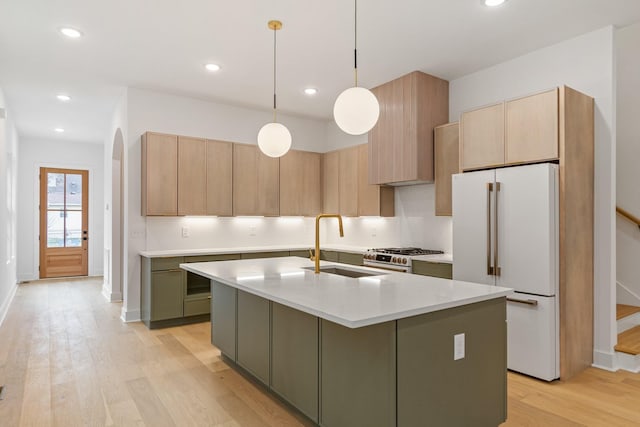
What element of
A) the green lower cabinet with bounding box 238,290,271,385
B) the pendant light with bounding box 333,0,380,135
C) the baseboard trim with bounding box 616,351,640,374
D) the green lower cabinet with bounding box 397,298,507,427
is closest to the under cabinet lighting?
the pendant light with bounding box 333,0,380,135

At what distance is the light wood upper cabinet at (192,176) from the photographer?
493 centimetres

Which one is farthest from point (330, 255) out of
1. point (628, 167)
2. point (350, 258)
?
point (628, 167)

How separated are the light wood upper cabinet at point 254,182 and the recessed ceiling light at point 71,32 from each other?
220 centimetres

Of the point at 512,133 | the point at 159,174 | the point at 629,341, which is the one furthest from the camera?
the point at 159,174

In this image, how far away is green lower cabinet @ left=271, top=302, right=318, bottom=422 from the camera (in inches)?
90.4

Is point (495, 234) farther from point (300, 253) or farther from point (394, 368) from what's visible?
point (300, 253)

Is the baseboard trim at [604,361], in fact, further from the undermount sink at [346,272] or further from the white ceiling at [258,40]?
the white ceiling at [258,40]

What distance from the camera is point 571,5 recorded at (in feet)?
9.80

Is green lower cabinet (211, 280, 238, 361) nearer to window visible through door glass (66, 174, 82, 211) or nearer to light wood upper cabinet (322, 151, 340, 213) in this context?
light wood upper cabinet (322, 151, 340, 213)

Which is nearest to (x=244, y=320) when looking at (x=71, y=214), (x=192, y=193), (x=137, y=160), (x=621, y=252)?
(x=192, y=193)

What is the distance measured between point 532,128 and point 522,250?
0.99 meters

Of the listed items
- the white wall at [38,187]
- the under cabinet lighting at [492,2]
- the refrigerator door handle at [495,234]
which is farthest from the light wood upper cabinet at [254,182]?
the white wall at [38,187]

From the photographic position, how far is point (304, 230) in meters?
6.38

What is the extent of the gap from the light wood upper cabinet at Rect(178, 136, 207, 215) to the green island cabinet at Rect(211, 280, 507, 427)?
2711 millimetres
